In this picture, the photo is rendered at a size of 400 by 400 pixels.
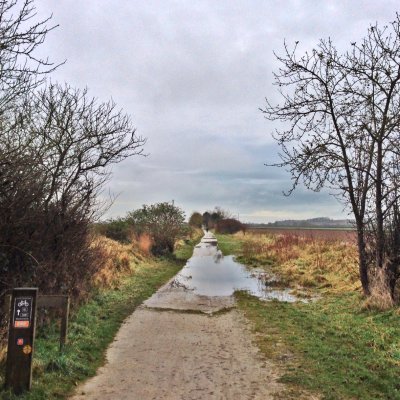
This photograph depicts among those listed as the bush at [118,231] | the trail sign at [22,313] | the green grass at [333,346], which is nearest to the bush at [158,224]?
the bush at [118,231]

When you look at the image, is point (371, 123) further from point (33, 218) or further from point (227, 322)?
point (33, 218)

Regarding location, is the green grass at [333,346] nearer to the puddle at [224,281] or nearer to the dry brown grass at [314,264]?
the puddle at [224,281]

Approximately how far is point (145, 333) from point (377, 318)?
5087mm

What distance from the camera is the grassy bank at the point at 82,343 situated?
5.64 meters

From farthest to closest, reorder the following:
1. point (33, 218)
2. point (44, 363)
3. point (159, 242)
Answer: point (159, 242) < point (33, 218) < point (44, 363)

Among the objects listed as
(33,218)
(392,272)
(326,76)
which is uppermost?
(326,76)

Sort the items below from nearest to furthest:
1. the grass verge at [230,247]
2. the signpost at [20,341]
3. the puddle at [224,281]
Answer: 1. the signpost at [20,341]
2. the puddle at [224,281]
3. the grass verge at [230,247]

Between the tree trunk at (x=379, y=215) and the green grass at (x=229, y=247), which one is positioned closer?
the tree trunk at (x=379, y=215)

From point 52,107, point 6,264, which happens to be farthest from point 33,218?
point 52,107

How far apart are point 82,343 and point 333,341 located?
4.62 metres

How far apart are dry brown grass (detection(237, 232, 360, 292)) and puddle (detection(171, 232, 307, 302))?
131 centimetres

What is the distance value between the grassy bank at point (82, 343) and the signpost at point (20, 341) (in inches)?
6.6

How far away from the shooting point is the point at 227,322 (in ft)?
33.3

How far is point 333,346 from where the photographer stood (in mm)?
7719
